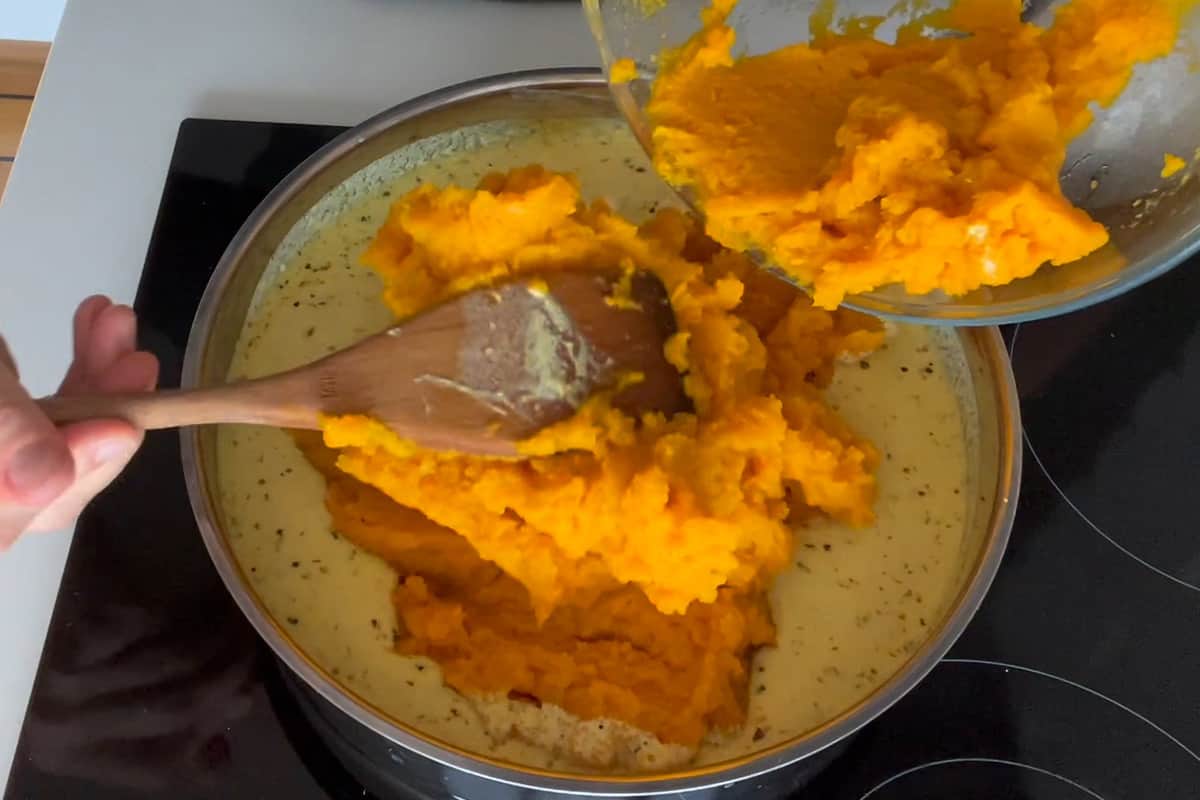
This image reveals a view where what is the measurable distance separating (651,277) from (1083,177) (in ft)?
1.24

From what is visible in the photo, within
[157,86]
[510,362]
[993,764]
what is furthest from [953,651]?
[157,86]

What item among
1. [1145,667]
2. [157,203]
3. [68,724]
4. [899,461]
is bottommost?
[1145,667]

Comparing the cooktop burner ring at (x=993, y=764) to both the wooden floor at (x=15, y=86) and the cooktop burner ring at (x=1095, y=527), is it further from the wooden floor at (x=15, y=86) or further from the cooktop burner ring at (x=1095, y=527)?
the wooden floor at (x=15, y=86)

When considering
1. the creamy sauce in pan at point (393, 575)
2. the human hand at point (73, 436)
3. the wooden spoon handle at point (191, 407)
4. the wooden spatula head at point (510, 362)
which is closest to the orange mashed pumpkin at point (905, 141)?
the wooden spatula head at point (510, 362)

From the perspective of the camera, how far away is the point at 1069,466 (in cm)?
113

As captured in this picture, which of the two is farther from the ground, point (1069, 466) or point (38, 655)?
point (38, 655)

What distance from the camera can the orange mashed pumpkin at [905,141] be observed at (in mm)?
774

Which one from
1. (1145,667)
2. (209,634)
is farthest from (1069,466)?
(209,634)

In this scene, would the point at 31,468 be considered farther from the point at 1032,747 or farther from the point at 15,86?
the point at 15,86

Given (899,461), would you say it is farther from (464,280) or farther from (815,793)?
(464,280)

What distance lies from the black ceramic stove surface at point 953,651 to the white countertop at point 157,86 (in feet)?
0.28

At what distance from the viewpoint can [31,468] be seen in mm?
664

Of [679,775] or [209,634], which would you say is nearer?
[679,775]

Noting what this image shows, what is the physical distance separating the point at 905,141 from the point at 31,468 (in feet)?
2.04
